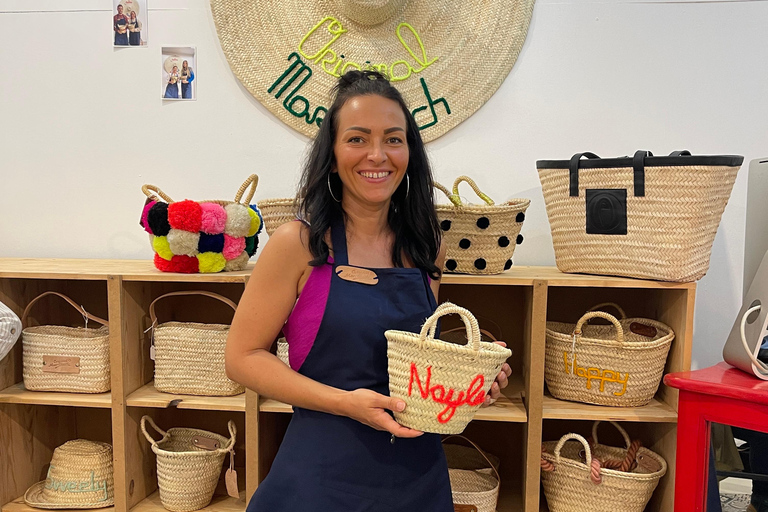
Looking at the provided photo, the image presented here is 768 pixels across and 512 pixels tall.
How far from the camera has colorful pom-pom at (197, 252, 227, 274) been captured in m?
2.03

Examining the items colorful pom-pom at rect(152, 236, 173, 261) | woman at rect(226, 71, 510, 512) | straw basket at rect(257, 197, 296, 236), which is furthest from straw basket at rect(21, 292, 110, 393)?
woman at rect(226, 71, 510, 512)

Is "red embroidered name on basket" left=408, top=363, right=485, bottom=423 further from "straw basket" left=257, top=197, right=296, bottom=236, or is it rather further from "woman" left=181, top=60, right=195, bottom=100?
"woman" left=181, top=60, right=195, bottom=100

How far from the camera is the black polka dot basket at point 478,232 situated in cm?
192

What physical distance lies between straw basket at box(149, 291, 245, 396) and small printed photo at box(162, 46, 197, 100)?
851 millimetres

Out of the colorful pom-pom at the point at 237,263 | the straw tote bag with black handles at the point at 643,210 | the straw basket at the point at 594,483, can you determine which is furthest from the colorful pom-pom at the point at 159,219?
the straw basket at the point at 594,483

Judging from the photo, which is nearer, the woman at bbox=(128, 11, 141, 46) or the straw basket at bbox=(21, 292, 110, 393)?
the straw basket at bbox=(21, 292, 110, 393)

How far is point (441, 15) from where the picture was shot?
233 centimetres

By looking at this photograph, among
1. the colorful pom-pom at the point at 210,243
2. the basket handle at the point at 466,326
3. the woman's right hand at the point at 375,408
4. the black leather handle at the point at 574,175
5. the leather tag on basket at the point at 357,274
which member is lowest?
the woman's right hand at the point at 375,408

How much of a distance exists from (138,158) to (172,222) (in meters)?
0.70

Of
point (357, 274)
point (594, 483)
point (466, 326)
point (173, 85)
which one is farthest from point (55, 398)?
point (594, 483)

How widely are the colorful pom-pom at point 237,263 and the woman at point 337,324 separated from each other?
747mm

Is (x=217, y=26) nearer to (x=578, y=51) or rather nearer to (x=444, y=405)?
(x=578, y=51)

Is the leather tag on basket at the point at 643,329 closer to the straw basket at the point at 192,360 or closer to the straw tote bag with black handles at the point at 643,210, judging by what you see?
the straw tote bag with black handles at the point at 643,210

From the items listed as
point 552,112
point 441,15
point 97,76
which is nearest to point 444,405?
point 552,112
